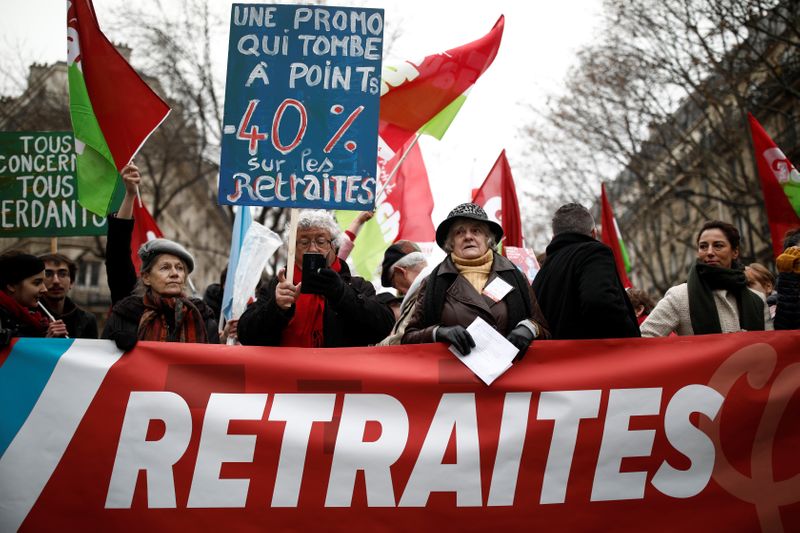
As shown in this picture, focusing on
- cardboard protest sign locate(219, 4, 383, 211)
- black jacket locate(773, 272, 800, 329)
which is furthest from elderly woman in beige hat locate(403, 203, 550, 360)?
black jacket locate(773, 272, 800, 329)

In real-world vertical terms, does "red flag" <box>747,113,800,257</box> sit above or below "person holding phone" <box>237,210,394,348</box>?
above

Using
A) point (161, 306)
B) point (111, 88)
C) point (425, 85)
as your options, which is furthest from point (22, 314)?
point (425, 85)

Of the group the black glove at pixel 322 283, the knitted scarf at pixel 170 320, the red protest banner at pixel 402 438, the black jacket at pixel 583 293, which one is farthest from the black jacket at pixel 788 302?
the knitted scarf at pixel 170 320

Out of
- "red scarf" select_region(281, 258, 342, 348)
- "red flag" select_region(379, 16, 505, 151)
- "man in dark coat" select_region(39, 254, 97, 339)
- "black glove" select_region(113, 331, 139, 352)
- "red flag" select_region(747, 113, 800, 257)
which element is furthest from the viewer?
"red flag" select_region(379, 16, 505, 151)

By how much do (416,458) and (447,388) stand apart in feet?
1.20

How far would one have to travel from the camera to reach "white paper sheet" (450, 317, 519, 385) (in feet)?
13.6

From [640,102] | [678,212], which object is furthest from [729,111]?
[678,212]

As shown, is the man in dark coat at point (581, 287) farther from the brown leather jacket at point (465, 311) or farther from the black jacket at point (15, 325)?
the black jacket at point (15, 325)

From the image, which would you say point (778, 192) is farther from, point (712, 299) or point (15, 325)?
point (15, 325)

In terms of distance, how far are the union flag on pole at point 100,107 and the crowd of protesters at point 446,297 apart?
29cm

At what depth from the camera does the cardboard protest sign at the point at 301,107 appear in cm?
462

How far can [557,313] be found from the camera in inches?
178

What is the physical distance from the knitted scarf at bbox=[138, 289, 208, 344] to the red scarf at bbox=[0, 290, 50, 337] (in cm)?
69

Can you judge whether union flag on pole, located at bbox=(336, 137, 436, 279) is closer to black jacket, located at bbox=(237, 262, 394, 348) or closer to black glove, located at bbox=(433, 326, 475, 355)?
black jacket, located at bbox=(237, 262, 394, 348)
